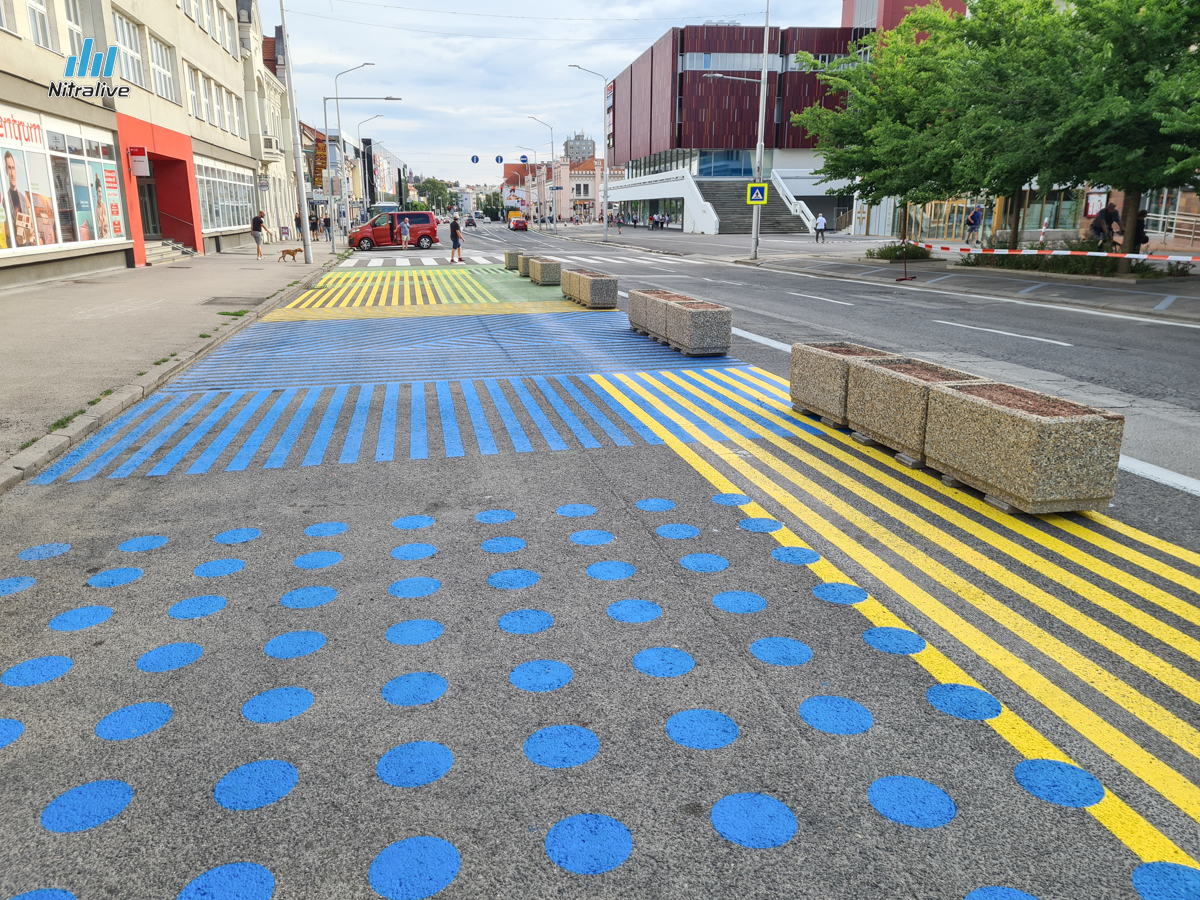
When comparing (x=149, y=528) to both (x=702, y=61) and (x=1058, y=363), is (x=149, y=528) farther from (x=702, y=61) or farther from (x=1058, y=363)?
(x=702, y=61)

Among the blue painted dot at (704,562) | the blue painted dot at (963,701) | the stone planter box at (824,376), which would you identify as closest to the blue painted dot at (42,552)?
the blue painted dot at (704,562)

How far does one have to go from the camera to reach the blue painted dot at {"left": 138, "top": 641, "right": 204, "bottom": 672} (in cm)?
399

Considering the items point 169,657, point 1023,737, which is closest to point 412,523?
point 169,657

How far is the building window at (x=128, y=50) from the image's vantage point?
2716 centimetres

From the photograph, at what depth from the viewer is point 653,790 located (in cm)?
309

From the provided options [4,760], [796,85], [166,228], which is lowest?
[4,760]

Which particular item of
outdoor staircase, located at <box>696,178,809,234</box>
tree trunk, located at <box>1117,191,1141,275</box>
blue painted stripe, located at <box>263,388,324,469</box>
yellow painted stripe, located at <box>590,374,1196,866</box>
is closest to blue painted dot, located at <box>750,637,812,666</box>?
yellow painted stripe, located at <box>590,374,1196,866</box>

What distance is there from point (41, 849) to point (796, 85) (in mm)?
83855

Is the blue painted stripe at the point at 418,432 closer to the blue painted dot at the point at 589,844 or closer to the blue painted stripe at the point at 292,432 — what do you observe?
the blue painted stripe at the point at 292,432

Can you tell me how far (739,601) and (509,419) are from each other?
463cm

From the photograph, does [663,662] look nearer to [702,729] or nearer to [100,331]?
[702,729]

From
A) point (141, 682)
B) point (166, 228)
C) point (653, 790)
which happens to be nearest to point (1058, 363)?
point (653, 790)

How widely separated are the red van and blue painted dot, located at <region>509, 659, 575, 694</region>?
4393 cm

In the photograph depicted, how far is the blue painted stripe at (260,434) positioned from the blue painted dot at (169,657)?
323cm
